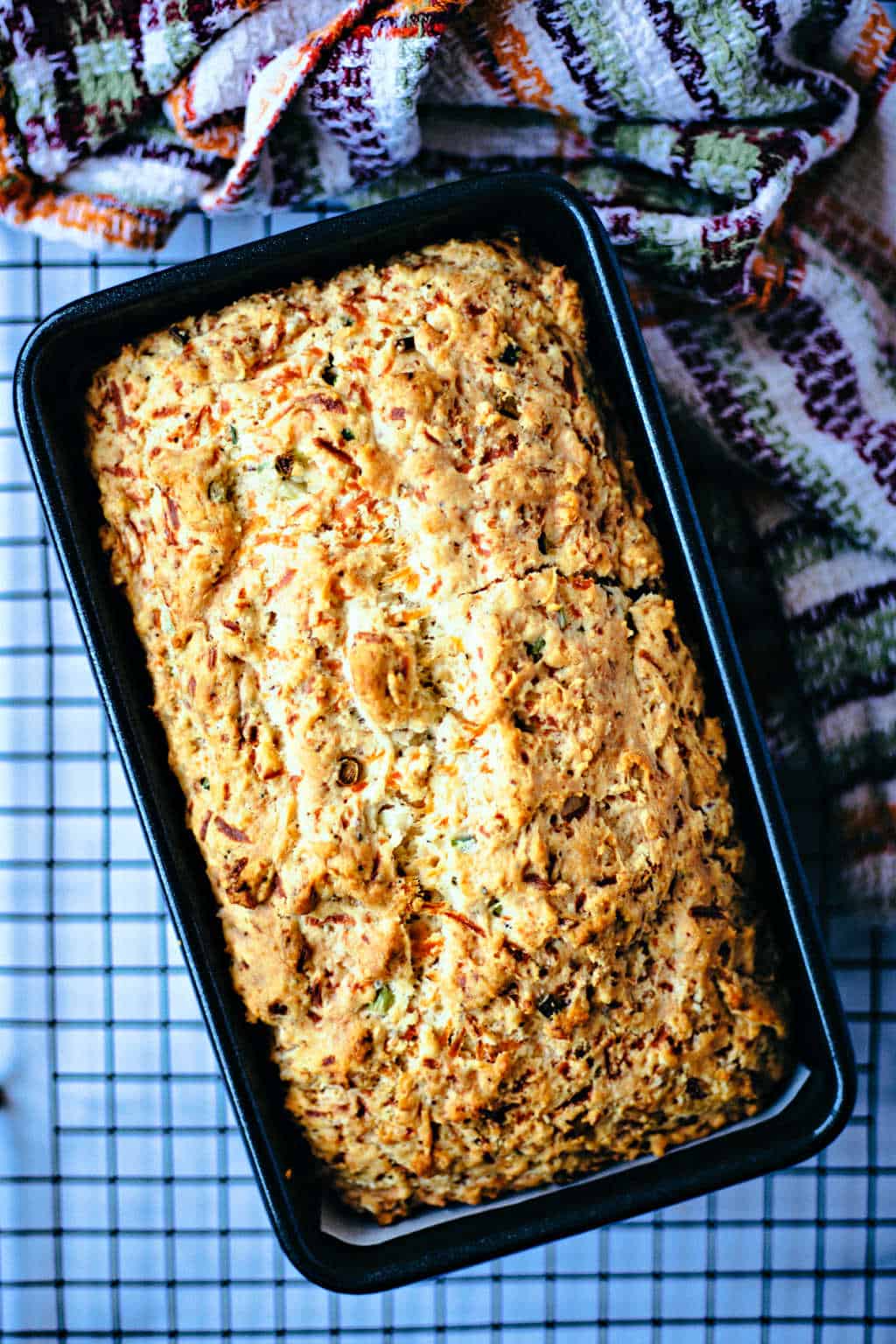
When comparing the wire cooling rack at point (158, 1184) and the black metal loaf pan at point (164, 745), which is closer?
the black metal loaf pan at point (164, 745)

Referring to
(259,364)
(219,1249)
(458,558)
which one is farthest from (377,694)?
(219,1249)

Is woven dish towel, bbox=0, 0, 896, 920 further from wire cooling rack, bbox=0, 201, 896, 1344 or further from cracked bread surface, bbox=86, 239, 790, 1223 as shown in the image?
wire cooling rack, bbox=0, 201, 896, 1344

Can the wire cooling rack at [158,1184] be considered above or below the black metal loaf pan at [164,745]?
below

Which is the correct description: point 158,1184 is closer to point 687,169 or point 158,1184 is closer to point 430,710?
point 430,710

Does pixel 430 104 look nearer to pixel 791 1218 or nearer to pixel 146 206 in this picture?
pixel 146 206

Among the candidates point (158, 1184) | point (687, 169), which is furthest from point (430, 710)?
point (158, 1184)

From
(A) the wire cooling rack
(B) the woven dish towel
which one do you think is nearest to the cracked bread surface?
(B) the woven dish towel

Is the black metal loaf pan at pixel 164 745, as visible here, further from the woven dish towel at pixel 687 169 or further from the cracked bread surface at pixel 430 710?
the woven dish towel at pixel 687 169

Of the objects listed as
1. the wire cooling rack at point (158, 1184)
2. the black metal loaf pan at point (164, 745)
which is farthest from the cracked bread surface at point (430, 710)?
the wire cooling rack at point (158, 1184)
